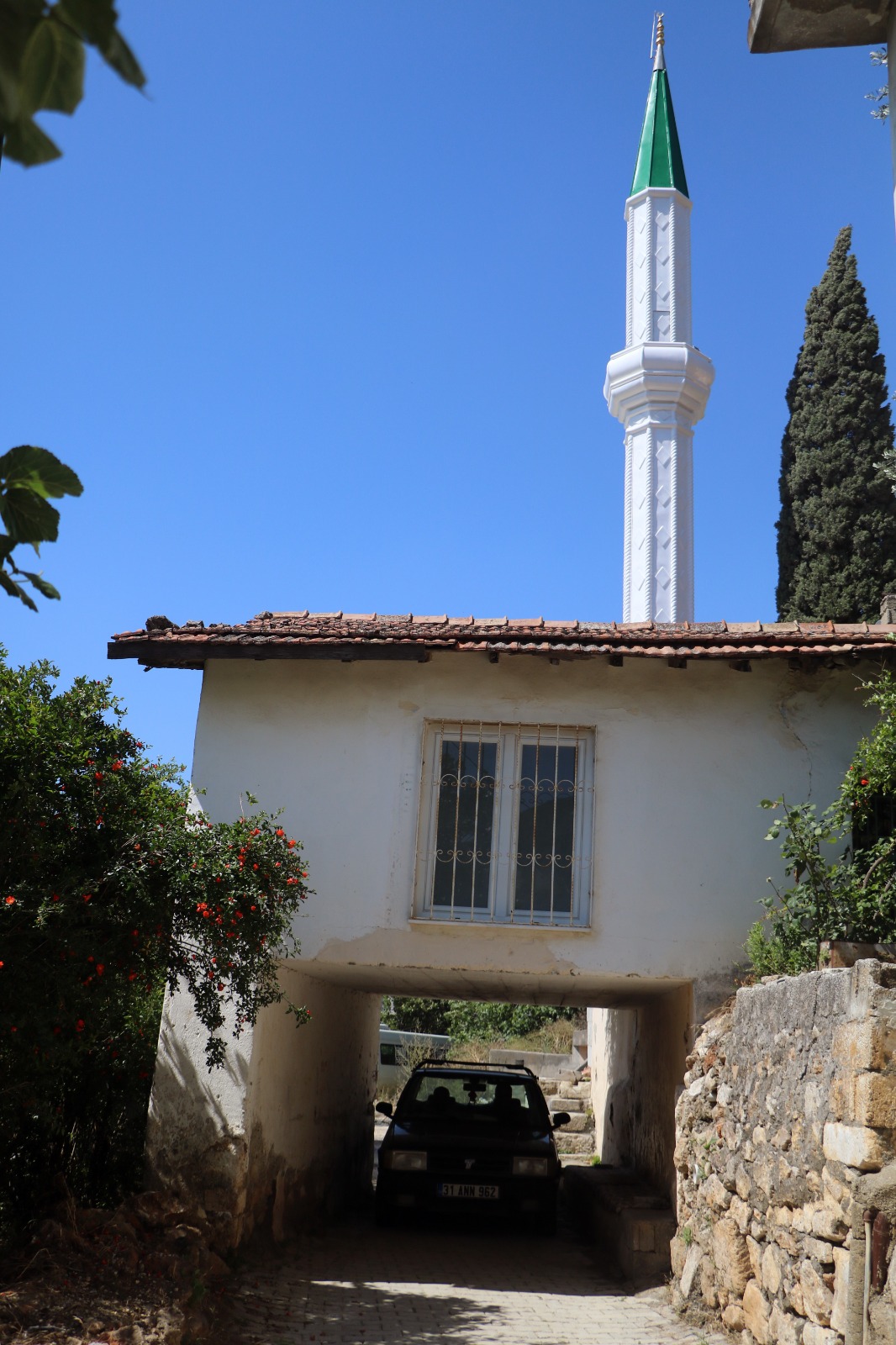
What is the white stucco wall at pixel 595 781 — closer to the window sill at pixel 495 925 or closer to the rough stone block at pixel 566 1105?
the window sill at pixel 495 925

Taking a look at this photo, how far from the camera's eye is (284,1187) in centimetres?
980

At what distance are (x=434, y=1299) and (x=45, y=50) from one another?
28.3 feet

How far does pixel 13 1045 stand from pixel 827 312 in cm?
1998

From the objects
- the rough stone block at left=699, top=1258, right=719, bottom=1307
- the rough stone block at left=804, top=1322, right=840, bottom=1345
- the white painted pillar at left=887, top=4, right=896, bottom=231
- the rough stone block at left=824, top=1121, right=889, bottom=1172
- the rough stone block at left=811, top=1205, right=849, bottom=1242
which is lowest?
the rough stone block at left=699, top=1258, right=719, bottom=1307

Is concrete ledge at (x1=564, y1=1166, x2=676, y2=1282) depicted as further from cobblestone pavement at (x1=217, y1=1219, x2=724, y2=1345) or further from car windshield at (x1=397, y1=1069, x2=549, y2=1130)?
car windshield at (x1=397, y1=1069, x2=549, y2=1130)

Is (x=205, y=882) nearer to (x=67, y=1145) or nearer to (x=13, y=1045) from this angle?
(x=13, y=1045)

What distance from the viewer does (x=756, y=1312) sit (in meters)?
6.20

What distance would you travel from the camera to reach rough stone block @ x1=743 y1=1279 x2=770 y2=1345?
19.8 feet

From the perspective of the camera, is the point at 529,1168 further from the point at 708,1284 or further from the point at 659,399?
the point at 659,399

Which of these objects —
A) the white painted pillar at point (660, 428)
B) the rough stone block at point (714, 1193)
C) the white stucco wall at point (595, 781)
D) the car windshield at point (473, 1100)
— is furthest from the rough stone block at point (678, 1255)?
the white painted pillar at point (660, 428)

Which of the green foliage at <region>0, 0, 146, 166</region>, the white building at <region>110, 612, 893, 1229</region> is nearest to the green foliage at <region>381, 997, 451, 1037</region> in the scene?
the white building at <region>110, 612, 893, 1229</region>

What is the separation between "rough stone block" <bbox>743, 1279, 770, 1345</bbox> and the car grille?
15.3ft

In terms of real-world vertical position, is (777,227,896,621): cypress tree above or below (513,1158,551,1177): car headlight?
above

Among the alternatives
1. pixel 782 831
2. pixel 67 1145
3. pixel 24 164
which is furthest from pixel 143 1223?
pixel 24 164
